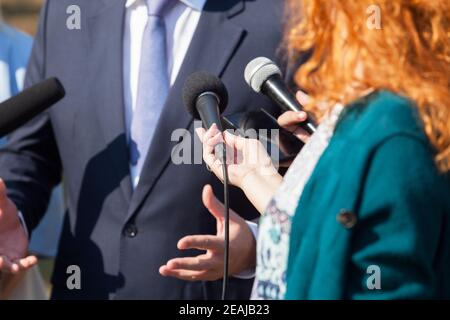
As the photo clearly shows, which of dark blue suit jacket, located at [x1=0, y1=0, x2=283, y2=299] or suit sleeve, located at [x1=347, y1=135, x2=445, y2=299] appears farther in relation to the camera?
dark blue suit jacket, located at [x1=0, y1=0, x2=283, y2=299]

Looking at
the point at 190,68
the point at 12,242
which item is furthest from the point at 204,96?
the point at 12,242

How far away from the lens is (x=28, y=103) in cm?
262

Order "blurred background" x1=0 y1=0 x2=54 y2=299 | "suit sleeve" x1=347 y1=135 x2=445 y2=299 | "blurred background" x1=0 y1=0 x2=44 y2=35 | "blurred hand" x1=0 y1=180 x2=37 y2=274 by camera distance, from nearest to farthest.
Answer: "suit sleeve" x1=347 y1=135 x2=445 y2=299 → "blurred hand" x1=0 y1=180 x2=37 y2=274 → "blurred background" x1=0 y1=0 x2=54 y2=299 → "blurred background" x1=0 y1=0 x2=44 y2=35

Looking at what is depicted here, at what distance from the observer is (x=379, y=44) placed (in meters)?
1.70

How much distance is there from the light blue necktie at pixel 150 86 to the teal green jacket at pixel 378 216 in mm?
1033

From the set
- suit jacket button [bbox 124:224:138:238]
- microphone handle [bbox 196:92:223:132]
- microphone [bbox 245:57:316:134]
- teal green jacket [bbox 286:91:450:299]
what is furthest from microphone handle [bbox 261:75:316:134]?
suit jacket button [bbox 124:224:138:238]

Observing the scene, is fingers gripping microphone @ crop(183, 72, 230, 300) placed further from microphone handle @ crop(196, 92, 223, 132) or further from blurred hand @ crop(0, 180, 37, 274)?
blurred hand @ crop(0, 180, 37, 274)

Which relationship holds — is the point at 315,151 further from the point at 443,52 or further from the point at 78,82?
the point at 78,82

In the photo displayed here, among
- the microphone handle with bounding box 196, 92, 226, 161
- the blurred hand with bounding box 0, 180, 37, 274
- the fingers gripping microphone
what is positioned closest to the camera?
the microphone handle with bounding box 196, 92, 226, 161

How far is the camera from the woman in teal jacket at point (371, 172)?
1632 mm

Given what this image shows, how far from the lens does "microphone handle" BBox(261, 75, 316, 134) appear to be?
2.17 m

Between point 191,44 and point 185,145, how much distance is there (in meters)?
0.26

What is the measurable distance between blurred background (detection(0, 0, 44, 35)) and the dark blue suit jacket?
30.5ft
